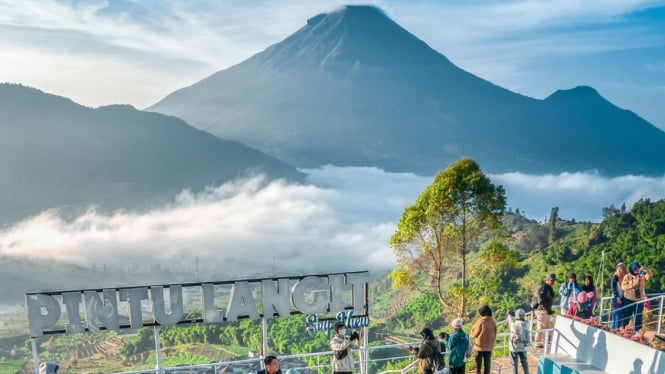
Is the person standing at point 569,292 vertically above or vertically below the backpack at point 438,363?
above

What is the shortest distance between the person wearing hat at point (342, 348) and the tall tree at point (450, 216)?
10973 mm

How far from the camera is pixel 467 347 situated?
935 centimetres

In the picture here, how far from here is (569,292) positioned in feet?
41.8

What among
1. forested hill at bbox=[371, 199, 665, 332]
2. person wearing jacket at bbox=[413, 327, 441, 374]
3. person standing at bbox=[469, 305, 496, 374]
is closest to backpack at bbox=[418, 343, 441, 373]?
person wearing jacket at bbox=[413, 327, 441, 374]

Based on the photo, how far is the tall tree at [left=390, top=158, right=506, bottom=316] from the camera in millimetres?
19938

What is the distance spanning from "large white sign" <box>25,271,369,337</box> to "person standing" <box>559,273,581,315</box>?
4.14 metres

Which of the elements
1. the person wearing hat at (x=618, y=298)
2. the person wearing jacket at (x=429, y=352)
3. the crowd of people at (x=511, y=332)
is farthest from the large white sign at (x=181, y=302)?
the person wearing hat at (x=618, y=298)

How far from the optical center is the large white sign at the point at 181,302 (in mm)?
12203

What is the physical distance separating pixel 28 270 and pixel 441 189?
169 meters

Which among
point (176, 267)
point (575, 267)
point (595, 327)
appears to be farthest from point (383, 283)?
point (595, 327)

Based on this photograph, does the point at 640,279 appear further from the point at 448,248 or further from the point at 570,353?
the point at 448,248

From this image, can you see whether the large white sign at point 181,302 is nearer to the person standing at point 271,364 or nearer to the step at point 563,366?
the step at point 563,366

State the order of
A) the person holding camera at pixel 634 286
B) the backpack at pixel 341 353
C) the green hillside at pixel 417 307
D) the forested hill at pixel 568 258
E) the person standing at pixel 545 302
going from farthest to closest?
the green hillside at pixel 417 307 < the forested hill at pixel 568 258 < the person standing at pixel 545 302 < the person holding camera at pixel 634 286 < the backpack at pixel 341 353

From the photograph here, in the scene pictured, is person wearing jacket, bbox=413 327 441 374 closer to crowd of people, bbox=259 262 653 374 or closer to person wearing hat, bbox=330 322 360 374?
crowd of people, bbox=259 262 653 374
